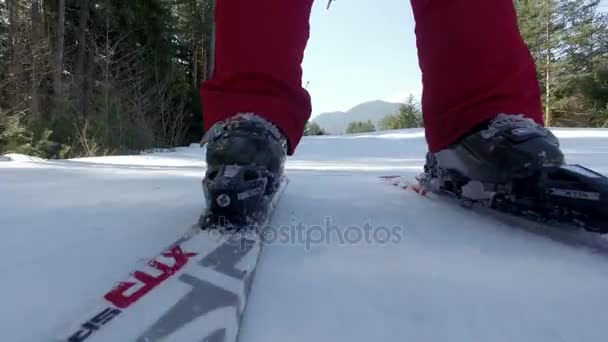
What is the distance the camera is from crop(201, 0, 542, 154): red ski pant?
0.55 metres

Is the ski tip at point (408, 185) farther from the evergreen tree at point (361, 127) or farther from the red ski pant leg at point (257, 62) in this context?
the evergreen tree at point (361, 127)

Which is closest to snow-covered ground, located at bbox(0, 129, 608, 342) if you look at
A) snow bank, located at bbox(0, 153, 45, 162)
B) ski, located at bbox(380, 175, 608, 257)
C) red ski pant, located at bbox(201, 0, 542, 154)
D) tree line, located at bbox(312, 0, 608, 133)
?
ski, located at bbox(380, 175, 608, 257)

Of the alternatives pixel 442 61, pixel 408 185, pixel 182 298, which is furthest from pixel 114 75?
pixel 182 298

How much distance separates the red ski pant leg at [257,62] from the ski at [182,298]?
225 mm

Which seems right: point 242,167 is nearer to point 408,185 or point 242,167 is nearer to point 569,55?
point 408,185

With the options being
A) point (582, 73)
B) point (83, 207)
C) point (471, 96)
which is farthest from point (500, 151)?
point (582, 73)

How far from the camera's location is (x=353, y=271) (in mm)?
367

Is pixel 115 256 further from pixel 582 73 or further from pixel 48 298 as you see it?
pixel 582 73

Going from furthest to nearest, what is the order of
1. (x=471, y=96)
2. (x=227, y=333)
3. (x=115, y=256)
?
(x=471, y=96), (x=115, y=256), (x=227, y=333)

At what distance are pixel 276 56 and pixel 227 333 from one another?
42 centimetres

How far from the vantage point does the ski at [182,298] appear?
253mm

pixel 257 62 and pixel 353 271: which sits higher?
pixel 257 62

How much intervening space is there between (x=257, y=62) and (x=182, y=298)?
1.23 ft

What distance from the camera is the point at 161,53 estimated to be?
7082 mm
